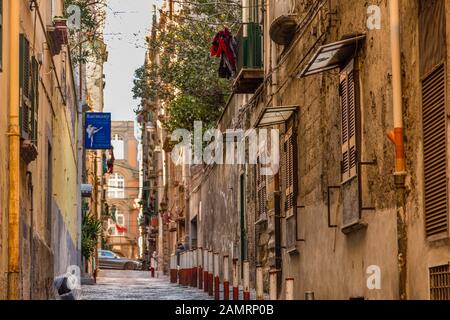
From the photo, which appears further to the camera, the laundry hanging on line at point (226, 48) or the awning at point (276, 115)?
the laundry hanging on line at point (226, 48)

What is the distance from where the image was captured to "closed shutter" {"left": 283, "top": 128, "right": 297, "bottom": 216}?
2178 cm

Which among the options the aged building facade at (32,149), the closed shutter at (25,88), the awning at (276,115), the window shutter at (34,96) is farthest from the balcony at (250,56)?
the closed shutter at (25,88)

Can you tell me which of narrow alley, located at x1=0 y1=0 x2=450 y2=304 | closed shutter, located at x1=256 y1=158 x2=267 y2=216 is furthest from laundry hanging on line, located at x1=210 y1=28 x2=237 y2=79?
closed shutter, located at x1=256 y1=158 x2=267 y2=216

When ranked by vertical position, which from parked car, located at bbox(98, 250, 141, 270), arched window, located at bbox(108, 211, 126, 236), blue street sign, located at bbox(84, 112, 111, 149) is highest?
arched window, located at bbox(108, 211, 126, 236)

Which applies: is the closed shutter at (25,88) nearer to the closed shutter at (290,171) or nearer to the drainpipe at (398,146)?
the drainpipe at (398,146)

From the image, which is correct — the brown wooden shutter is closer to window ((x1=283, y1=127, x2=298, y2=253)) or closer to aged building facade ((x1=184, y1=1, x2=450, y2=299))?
aged building facade ((x1=184, y1=1, x2=450, y2=299))

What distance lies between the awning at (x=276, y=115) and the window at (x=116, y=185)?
4535 inches

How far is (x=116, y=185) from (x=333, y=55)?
122 m

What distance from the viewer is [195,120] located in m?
42.7

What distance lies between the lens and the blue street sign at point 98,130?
41906 millimetres

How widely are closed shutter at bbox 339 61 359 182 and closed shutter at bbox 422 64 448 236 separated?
2983 millimetres

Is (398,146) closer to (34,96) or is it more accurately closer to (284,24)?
(34,96)
